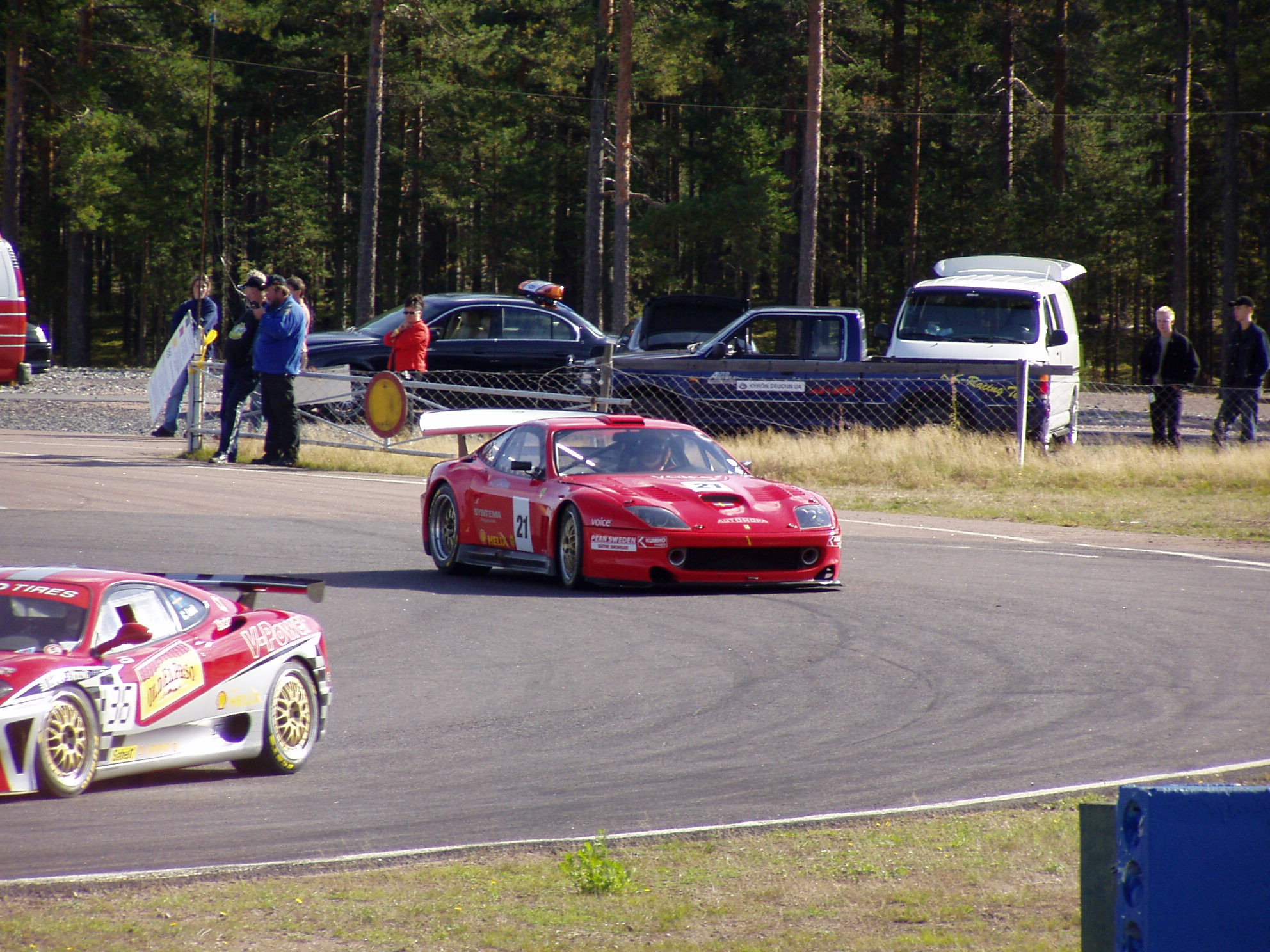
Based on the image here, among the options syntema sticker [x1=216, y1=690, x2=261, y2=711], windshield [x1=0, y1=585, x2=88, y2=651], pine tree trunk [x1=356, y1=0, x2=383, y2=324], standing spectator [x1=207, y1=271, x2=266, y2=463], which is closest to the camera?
windshield [x1=0, y1=585, x2=88, y2=651]

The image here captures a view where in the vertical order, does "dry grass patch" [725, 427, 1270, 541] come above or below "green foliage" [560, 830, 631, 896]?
below

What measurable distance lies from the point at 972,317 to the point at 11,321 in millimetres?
14097

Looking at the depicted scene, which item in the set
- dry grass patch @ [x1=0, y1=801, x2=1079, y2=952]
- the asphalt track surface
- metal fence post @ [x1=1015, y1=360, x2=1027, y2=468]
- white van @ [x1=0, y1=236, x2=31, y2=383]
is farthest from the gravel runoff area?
dry grass patch @ [x1=0, y1=801, x2=1079, y2=952]

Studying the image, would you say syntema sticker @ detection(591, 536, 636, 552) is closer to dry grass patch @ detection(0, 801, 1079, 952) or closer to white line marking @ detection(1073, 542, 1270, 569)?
white line marking @ detection(1073, 542, 1270, 569)

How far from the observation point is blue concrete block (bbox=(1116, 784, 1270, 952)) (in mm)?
2854

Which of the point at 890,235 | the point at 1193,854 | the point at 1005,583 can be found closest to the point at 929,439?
the point at 1005,583

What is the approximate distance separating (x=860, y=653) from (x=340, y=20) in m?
52.3

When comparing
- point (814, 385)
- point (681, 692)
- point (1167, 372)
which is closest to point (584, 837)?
point (681, 692)

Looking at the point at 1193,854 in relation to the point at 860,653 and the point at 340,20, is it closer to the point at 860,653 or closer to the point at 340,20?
the point at 860,653

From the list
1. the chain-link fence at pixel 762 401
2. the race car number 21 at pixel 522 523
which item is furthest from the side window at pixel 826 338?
the race car number 21 at pixel 522 523

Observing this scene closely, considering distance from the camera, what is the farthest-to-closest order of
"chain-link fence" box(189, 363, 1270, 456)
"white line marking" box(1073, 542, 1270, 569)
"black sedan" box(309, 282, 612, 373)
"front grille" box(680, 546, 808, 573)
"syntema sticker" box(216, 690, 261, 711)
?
"black sedan" box(309, 282, 612, 373) < "chain-link fence" box(189, 363, 1270, 456) < "white line marking" box(1073, 542, 1270, 569) < "front grille" box(680, 546, 808, 573) < "syntema sticker" box(216, 690, 261, 711)

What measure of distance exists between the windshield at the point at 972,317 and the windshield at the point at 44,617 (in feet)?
55.7

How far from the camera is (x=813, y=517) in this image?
11609 mm

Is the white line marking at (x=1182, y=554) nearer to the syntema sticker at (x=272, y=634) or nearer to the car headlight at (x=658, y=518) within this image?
the car headlight at (x=658, y=518)
